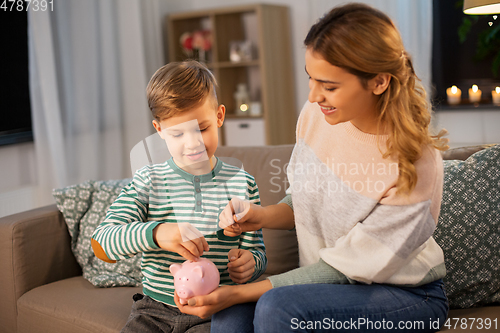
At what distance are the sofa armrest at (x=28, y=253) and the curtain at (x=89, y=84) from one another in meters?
1.26

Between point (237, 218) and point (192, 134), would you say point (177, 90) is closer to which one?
point (192, 134)

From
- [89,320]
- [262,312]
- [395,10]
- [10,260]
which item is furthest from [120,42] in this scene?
[262,312]

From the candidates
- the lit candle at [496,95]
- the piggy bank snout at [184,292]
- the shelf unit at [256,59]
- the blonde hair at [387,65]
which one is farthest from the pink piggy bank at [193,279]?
the shelf unit at [256,59]

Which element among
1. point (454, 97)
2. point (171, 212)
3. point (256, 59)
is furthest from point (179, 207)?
point (256, 59)

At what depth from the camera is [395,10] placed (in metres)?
3.23

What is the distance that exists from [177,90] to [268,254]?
76 centimetres

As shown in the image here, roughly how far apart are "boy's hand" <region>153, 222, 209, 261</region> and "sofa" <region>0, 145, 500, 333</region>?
1.75 ft

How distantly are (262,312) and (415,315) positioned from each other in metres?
0.36

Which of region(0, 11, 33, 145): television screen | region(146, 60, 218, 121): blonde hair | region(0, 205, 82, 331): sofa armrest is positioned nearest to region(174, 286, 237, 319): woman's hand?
region(146, 60, 218, 121): blonde hair

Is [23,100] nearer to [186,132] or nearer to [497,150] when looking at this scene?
[186,132]

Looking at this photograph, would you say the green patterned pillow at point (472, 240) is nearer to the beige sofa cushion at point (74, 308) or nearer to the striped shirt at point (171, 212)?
the striped shirt at point (171, 212)

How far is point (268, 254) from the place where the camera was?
1.63m

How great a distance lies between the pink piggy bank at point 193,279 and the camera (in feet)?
3.27

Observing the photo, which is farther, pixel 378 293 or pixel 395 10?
pixel 395 10
